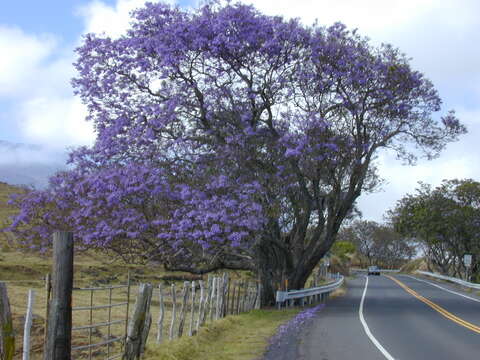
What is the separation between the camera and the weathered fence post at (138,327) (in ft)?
39.5

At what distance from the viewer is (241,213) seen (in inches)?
966

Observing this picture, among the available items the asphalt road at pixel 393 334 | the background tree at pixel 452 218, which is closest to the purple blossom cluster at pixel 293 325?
the asphalt road at pixel 393 334

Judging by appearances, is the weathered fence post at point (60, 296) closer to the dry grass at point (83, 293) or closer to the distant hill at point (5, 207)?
the dry grass at point (83, 293)

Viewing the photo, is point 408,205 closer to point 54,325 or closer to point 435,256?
point 435,256

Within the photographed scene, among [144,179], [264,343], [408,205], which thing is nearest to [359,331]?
[264,343]

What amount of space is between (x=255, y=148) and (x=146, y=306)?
1548cm

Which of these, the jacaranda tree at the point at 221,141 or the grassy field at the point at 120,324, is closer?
the grassy field at the point at 120,324

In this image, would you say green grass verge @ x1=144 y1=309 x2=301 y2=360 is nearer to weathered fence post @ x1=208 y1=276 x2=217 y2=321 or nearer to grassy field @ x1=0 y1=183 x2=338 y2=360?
grassy field @ x1=0 y1=183 x2=338 y2=360

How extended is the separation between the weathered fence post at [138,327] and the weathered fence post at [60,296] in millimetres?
3366

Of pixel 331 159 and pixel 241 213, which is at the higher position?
pixel 331 159

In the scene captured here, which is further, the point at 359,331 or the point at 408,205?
the point at 408,205

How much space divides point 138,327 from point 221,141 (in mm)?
15862

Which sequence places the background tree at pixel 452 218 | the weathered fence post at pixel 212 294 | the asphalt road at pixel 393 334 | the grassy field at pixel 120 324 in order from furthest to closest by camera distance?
the background tree at pixel 452 218 → the weathered fence post at pixel 212 294 → the grassy field at pixel 120 324 → the asphalt road at pixel 393 334

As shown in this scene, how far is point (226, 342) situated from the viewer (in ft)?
55.2
